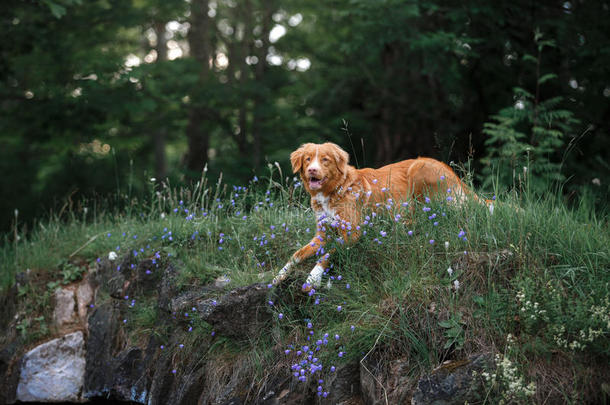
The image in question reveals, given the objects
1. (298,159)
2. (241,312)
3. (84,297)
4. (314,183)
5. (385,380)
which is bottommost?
(84,297)

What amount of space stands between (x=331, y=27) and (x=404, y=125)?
12.4 ft

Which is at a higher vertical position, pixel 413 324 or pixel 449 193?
pixel 449 193

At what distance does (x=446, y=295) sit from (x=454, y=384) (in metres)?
0.71

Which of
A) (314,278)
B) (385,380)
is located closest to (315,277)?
(314,278)

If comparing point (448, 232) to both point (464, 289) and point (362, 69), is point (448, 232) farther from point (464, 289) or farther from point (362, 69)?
point (362, 69)

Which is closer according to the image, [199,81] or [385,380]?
[385,380]

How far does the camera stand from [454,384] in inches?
142

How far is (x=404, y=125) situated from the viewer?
1143 cm

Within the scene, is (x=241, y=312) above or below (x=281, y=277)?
below

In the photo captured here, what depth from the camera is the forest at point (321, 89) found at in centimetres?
927

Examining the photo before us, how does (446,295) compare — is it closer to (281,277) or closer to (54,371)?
(281,277)

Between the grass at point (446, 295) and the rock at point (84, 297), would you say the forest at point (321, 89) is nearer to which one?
the rock at point (84, 297)

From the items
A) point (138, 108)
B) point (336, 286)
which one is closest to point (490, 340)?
point (336, 286)

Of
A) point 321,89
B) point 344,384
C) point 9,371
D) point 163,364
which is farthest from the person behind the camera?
point 321,89
